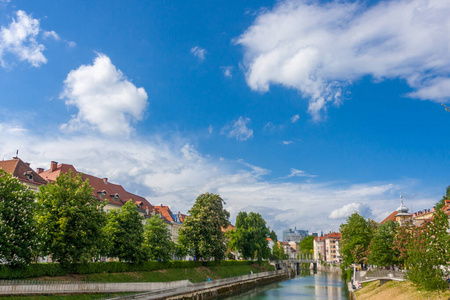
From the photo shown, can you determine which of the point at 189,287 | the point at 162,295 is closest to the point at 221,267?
the point at 189,287

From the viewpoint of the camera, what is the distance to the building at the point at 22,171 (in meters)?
55.8

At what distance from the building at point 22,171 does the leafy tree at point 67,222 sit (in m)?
19.9

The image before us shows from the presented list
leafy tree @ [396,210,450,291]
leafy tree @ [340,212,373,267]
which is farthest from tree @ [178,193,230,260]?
leafy tree @ [396,210,450,291]

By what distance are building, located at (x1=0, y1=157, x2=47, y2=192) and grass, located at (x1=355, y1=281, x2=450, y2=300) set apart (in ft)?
170

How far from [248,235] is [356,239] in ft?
86.7

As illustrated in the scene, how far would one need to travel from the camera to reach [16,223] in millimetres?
33094

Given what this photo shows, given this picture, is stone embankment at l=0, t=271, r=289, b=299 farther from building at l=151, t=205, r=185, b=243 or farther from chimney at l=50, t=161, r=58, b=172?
building at l=151, t=205, r=185, b=243

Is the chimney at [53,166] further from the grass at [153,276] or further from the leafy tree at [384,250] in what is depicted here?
the leafy tree at [384,250]

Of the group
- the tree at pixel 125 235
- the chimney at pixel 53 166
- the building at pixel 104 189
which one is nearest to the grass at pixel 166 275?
the tree at pixel 125 235

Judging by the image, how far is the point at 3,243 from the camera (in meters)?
31.2

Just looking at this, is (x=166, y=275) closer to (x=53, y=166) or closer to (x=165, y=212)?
(x=53, y=166)

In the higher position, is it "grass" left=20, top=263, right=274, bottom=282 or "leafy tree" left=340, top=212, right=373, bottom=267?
"leafy tree" left=340, top=212, right=373, bottom=267

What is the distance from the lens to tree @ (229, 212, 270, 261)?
9050cm

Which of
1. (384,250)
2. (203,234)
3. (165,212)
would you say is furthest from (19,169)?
(384,250)
